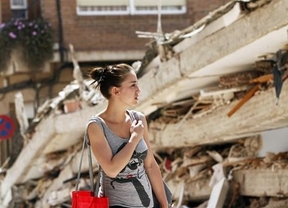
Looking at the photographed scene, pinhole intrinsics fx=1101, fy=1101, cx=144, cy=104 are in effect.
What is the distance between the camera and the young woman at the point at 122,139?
673 cm

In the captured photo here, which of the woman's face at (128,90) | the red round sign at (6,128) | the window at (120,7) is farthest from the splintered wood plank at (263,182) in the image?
the window at (120,7)

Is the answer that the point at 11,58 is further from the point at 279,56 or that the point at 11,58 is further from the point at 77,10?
the point at 279,56

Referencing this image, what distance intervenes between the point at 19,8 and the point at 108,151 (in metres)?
17.8

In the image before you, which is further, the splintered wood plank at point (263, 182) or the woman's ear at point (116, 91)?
the splintered wood plank at point (263, 182)

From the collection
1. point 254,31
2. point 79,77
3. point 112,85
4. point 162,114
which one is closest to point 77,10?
point 79,77

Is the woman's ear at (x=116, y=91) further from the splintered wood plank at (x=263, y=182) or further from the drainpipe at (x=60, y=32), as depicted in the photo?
the drainpipe at (x=60, y=32)

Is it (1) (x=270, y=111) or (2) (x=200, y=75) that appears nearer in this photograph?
(1) (x=270, y=111)

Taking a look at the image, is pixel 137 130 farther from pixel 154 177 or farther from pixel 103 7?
pixel 103 7

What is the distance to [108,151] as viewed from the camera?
668 cm

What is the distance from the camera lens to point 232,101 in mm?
10633

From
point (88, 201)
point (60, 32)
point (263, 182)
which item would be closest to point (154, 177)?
point (88, 201)

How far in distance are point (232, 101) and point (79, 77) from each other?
4.41m

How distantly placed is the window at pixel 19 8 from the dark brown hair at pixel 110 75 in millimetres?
17269

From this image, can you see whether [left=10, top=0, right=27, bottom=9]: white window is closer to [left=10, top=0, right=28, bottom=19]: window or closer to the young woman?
[left=10, top=0, right=28, bottom=19]: window
